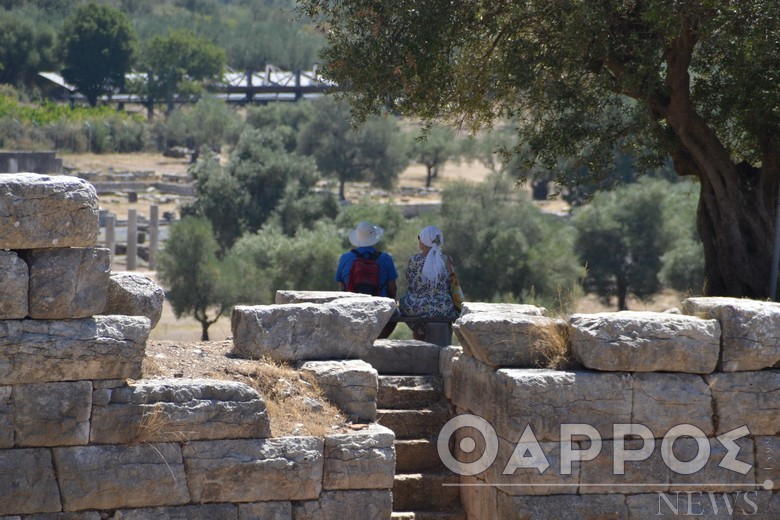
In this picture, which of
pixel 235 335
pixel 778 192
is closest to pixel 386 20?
pixel 235 335

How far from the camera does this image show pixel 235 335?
866 centimetres

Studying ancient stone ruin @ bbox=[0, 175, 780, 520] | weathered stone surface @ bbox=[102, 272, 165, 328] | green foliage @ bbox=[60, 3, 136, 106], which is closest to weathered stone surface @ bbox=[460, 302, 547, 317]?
ancient stone ruin @ bbox=[0, 175, 780, 520]

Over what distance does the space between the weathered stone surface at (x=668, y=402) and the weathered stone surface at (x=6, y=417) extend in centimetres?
441

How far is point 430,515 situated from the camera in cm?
862

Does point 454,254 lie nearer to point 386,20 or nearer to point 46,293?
point 386,20

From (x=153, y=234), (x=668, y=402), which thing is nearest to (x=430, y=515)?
(x=668, y=402)

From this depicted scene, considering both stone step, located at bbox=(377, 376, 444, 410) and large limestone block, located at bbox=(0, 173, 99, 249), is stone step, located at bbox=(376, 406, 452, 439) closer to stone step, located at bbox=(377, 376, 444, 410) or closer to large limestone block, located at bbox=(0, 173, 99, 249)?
stone step, located at bbox=(377, 376, 444, 410)

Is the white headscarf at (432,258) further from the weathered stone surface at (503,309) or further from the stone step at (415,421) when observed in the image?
the stone step at (415,421)

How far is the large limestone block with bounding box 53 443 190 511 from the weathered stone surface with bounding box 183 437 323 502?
0.11 meters

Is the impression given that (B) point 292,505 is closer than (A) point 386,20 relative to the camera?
Yes

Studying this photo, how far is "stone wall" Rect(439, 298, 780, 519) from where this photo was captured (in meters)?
7.83

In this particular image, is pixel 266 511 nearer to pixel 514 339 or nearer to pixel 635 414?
pixel 514 339

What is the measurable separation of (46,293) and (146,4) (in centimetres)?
9605

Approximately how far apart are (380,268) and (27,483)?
437 cm
